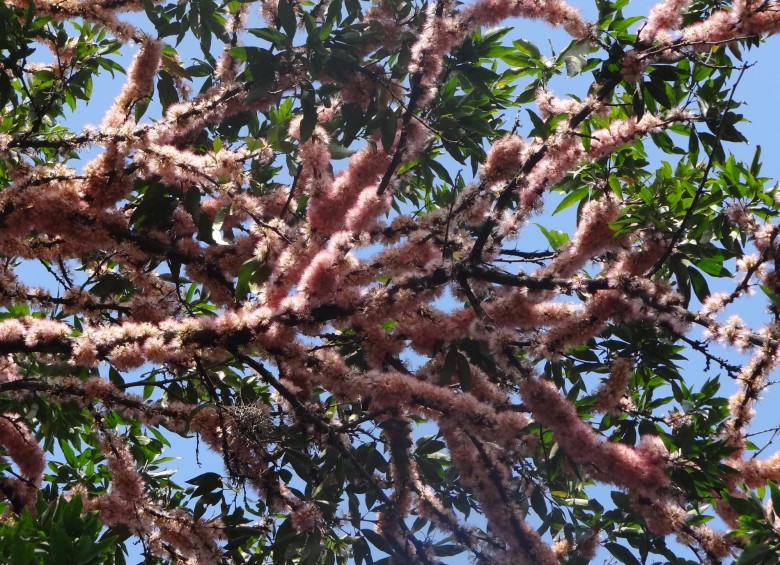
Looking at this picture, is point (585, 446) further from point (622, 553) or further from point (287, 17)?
point (287, 17)

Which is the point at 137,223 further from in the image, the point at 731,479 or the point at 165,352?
the point at 731,479

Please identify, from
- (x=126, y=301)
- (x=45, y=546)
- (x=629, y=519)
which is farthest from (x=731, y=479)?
(x=126, y=301)

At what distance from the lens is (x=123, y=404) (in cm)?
279

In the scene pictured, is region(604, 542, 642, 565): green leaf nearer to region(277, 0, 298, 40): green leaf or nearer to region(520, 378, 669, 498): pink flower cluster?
region(520, 378, 669, 498): pink flower cluster

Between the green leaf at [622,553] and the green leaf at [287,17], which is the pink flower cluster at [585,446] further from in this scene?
the green leaf at [287,17]

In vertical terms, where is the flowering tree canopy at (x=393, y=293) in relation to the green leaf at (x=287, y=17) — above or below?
below

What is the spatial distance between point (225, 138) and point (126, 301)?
148cm

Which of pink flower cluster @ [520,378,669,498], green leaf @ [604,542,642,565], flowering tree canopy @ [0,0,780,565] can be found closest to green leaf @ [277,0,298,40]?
flowering tree canopy @ [0,0,780,565]

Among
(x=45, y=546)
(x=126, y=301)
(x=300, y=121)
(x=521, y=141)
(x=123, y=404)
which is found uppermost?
(x=300, y=121)

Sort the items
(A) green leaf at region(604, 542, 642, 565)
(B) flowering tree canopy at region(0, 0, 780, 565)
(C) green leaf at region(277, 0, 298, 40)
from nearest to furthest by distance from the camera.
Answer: (B) flowering tree canopy at region(0, 0, 780, 565)
(C) green leaf at region(277, 0, 298, 40)
(A) green leaf at region(604, 542, 642, 565)

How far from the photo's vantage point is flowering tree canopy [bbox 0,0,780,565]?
106 inches

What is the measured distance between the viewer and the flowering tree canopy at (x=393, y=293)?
2686mm

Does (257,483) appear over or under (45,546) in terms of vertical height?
over

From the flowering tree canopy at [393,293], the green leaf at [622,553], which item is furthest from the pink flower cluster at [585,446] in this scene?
the green leaf at [622,553]
